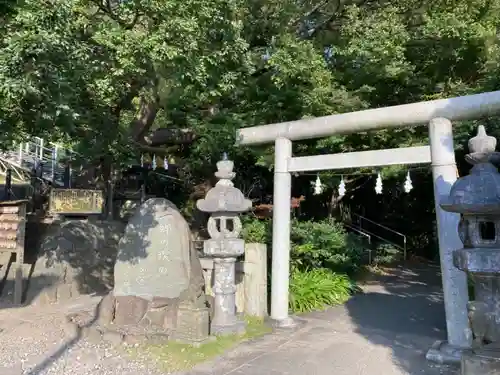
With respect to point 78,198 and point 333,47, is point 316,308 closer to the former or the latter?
point 333,47

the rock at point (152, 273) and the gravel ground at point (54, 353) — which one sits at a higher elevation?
the rock at point (152, 273)

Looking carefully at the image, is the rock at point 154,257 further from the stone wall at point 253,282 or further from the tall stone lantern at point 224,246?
the stone wall at point 253,282

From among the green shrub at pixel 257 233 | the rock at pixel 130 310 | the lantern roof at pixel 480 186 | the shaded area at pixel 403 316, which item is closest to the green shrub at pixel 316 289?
the shaded area at pixel 403 316

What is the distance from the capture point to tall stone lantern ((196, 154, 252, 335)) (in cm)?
713

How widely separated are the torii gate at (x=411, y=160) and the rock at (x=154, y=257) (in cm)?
163

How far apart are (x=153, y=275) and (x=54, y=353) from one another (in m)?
1.86

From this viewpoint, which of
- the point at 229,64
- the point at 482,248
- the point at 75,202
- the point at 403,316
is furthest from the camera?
the point at 75,202

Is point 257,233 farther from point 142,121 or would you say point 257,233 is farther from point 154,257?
point 142,121

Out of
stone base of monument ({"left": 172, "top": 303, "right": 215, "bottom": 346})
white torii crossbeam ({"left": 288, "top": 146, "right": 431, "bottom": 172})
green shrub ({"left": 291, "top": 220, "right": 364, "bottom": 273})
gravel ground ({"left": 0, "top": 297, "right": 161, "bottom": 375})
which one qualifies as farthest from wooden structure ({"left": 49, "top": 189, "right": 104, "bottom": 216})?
white torii crossbeam ({"left": 288, "top": 146, "right": 431, "bottom": 172})

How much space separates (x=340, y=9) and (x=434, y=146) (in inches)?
247

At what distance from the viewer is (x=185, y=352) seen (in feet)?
21.0

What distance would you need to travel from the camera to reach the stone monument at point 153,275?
730 cm

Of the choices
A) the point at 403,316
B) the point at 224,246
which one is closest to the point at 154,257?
the point at 224,246

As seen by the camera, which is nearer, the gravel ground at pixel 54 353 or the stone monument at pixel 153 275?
the gravel ground at pixel 54 353
